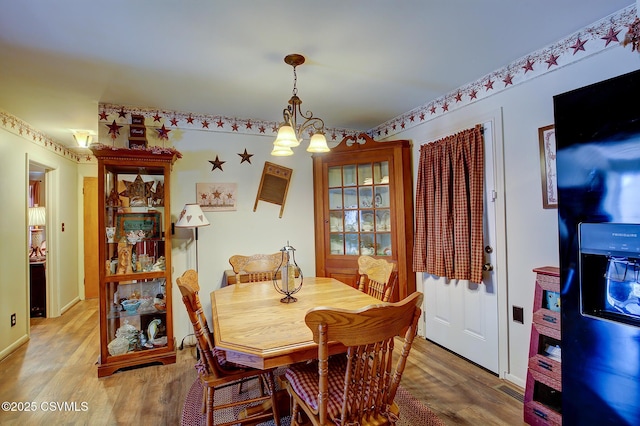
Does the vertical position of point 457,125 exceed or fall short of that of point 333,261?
it exceeds it

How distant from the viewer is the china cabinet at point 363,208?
327 cm

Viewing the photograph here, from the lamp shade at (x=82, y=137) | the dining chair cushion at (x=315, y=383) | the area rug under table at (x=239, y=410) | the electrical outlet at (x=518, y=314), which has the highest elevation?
the lamp shade at (x=82, y=137)

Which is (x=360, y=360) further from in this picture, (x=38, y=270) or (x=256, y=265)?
(x=38, y=270)

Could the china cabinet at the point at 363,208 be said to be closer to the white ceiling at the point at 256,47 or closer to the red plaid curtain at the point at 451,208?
the red plaid curtain at the point at 451,208

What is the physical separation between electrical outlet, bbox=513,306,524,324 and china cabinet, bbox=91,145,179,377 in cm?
285

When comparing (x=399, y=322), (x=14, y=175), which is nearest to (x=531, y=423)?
(x=399, y=322)

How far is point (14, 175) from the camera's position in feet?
10.6

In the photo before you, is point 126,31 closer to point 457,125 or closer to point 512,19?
point 512,19

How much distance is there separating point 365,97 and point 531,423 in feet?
8.85

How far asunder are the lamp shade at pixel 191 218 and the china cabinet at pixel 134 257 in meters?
0.13

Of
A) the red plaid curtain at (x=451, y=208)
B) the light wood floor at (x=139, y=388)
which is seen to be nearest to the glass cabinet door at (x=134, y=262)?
the light wood floor at (x=139, y=388)

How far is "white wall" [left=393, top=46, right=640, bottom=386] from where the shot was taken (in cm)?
209

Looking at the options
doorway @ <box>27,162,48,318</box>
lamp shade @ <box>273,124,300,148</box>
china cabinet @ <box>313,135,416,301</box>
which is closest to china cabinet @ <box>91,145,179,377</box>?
lamp shade @ <box>273,124,300,148</box>

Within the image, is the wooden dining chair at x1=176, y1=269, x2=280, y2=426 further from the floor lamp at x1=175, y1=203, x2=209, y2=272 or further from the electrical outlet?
the electrical outlet
